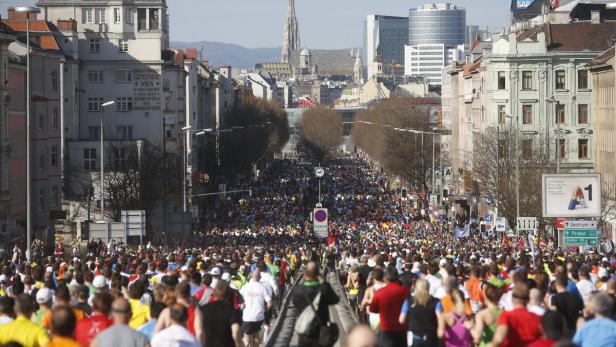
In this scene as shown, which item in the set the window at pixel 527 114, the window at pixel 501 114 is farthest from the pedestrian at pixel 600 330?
the window at pixel 501 114

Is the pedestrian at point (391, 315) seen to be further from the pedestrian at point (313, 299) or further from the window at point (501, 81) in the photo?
the window at point (501, 81)

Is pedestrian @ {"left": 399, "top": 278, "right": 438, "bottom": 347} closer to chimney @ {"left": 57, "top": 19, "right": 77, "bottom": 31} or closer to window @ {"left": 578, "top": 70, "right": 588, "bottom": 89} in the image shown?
window @ {"left": 578, "top": 70, "right": 588, "bottom": 89}

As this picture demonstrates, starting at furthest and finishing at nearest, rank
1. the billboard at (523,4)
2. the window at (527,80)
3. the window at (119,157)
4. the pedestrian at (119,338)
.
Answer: the billboard at (523,4), the window at (527,80), the window at (119,157), the pedestrian at (119,338)

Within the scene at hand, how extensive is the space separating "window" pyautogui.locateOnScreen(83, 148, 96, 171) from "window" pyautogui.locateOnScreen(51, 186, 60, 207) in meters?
9.59

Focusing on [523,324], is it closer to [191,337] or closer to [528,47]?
[191,337]

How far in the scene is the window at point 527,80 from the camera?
95.9 metres

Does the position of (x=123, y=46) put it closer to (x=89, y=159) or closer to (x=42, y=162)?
(x=89, y=159)

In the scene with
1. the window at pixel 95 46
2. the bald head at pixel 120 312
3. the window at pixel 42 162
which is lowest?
the bald head at pixel 120 312

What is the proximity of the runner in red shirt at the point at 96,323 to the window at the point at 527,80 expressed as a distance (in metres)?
81.7

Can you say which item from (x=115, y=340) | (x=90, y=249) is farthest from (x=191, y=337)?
(x=90, y=249)

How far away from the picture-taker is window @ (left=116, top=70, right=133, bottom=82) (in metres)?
109

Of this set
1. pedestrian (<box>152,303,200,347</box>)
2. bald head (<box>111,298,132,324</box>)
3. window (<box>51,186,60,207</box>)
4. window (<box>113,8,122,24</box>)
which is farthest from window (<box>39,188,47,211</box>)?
A: bald head (<box>111,298,132,324</box>)

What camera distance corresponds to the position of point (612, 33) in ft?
315

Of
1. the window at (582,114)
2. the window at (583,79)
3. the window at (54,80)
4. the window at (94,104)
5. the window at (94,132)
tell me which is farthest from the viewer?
the window at (94,104)
